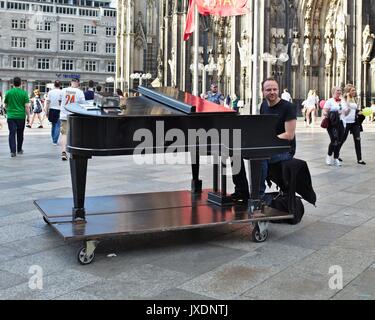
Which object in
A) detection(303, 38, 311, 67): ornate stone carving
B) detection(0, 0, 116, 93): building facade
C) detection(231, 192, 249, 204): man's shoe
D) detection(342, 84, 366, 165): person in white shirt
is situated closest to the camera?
detection(231, 192, 249, 204): man's shoe

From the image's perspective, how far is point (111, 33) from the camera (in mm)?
96562

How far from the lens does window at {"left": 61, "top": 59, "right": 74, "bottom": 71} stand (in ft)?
301

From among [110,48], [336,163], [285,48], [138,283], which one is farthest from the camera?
[110,48]

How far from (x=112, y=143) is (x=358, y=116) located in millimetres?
9289

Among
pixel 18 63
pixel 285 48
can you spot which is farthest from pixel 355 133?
pixel 18 63

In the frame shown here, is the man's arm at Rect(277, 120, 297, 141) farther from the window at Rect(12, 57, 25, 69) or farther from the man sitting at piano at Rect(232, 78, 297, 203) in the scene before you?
the window at Rect(12, 57, 25, 69)

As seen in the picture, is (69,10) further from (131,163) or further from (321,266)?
(321,266)

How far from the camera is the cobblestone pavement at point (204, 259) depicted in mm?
4438

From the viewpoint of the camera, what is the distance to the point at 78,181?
5629mm

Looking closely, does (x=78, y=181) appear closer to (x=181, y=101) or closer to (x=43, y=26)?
(x=181, y=101)

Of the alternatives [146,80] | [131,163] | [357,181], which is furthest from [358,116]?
[146,80]

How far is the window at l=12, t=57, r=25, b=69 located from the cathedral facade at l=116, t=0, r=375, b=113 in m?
45.7

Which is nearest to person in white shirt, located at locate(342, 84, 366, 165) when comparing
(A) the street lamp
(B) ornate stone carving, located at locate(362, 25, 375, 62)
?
(B) ornate stone carving, located at locate(362, 25, 375, 62)

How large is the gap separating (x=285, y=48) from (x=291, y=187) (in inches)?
1168
